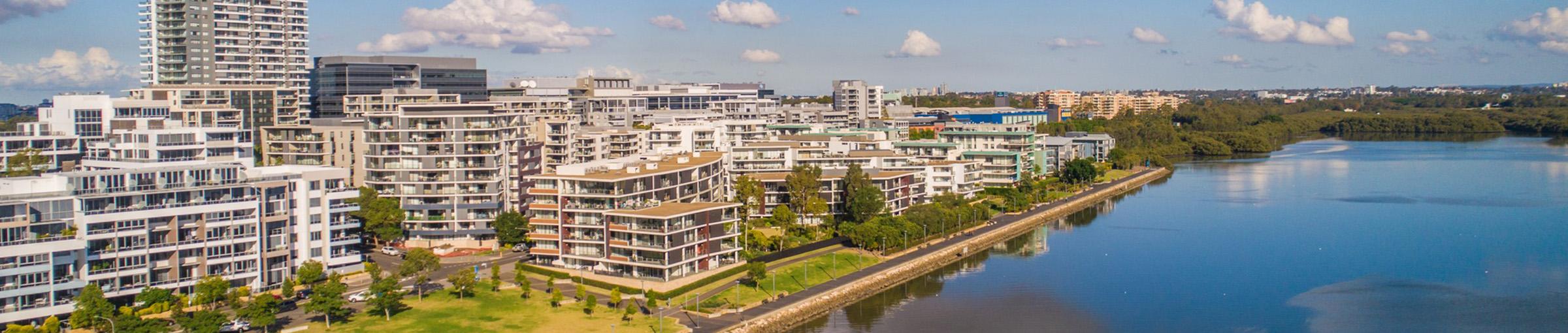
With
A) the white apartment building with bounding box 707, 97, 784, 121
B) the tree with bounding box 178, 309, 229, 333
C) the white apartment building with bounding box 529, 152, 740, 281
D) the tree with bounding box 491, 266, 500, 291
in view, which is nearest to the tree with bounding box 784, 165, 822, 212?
the white apartment building with bounding box 529, 152, 740, 281

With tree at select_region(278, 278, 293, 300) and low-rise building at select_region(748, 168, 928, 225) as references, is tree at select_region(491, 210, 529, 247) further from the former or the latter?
tree at select_region(278, 278, 293, 300)

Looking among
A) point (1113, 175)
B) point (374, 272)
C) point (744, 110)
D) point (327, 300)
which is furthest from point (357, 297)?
point (1113, 175)

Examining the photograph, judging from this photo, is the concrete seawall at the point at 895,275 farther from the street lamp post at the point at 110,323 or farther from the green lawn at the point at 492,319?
the street lamp post at the point at 110,323

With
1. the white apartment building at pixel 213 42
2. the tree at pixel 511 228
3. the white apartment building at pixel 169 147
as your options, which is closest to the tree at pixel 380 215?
the tree at pixel 511 228

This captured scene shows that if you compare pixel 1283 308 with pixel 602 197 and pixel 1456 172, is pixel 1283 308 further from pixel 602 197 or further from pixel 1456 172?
pixel 1456 172

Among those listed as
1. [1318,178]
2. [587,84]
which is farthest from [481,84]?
[1318,178]
